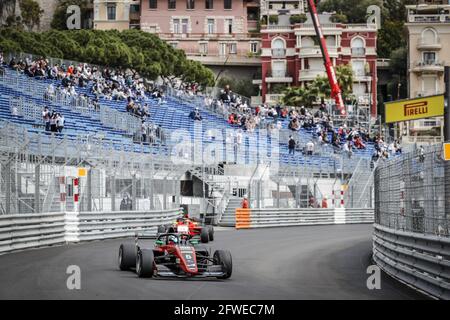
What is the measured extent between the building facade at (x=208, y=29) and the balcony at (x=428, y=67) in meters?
16.3

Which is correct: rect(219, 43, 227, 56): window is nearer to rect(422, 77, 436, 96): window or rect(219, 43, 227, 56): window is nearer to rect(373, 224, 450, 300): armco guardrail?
rect(422, 77, 436, 96): window

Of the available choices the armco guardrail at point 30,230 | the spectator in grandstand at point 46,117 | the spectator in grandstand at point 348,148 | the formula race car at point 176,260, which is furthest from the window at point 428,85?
the formula race car at point 176,260

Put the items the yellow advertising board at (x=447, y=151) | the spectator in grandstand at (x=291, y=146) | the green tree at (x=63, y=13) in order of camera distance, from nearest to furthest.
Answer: the yellow advertising board at (x=447, y=151) → the spectator in grandstand at (x=291, y=146) → the green tree at (x=63, y=13)

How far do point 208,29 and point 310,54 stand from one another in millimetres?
15174

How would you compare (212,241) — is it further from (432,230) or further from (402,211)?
(432,230)

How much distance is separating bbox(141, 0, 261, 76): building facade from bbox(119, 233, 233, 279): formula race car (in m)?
86.2

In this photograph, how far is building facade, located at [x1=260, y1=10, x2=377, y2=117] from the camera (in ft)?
324

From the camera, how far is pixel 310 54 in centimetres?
9856

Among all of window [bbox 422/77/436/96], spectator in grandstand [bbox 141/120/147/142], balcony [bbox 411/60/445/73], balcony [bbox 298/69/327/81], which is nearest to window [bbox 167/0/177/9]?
balcony [bbox 298/69/327/81]

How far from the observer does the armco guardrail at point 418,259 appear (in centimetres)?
1411

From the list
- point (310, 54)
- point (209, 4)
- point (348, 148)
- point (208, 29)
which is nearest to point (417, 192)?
point (348, 148)

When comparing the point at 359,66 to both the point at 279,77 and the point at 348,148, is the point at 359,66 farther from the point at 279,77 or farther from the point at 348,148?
the point at 348,148

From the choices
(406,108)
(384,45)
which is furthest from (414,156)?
(384,45)

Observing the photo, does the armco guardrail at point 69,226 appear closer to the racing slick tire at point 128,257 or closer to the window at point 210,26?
the racing slick tire at point 128,257
